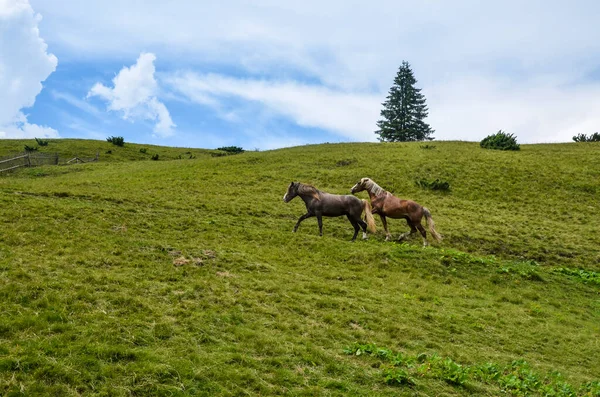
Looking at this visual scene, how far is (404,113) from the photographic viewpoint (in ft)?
267

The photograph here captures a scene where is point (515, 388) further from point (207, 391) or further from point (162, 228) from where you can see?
point (162, 228)

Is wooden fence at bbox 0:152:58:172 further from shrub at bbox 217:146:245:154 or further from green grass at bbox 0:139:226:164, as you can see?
shrub at bbox 217:146:245:154

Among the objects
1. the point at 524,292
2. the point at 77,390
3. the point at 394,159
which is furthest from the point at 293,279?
the point at 394,159

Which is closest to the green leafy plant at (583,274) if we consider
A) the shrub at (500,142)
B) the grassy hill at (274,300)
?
the grassy hill at (274,300)

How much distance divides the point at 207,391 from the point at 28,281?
5.81 m

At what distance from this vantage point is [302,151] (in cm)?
4669

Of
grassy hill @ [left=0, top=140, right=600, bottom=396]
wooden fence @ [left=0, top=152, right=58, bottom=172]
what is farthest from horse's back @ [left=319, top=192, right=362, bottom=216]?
wooden fence @ [left=0, top=152, right=58, bottom=172]

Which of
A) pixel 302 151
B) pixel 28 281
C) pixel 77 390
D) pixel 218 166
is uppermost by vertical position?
pixel 302 151

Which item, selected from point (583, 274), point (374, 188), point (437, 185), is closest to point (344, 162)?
point (437, 185)

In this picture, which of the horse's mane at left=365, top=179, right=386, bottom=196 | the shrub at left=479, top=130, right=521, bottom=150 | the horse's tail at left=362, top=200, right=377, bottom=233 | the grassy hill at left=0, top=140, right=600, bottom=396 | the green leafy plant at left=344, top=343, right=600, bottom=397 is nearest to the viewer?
the grassy hill at left=0, top=140, right=600, bottom=396

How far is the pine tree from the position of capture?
80625mm

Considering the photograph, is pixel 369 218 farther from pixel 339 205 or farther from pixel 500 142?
pixel 500 142

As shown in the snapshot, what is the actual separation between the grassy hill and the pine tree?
54308 millimetres

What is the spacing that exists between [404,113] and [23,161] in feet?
210
